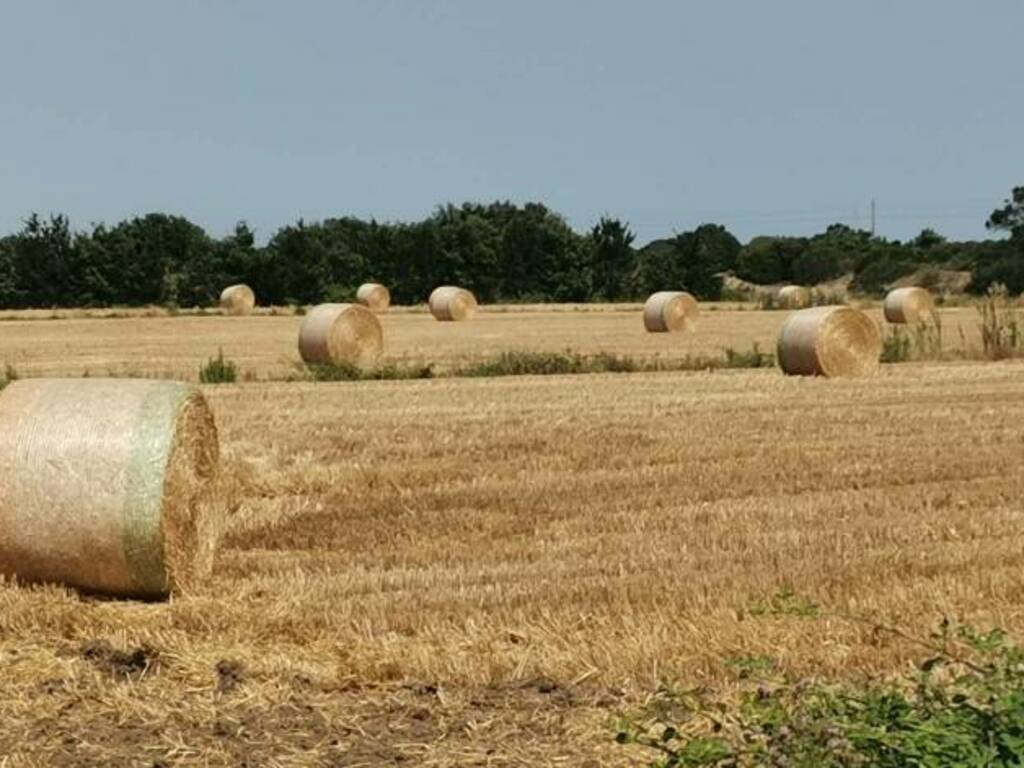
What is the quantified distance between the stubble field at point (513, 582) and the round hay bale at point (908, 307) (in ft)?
72.0

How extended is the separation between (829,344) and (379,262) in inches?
1731

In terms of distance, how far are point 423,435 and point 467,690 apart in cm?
797

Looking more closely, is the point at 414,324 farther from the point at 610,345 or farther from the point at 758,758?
the point at 758,758

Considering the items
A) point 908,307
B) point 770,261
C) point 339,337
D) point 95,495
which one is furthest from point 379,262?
point 95,495

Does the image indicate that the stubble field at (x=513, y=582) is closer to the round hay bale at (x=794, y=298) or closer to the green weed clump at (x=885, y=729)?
the green weed clump at (x=885, y=729)

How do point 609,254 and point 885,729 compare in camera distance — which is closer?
point 885,729

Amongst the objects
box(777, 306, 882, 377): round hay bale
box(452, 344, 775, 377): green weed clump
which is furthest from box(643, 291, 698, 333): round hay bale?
box(777, 306, 882, 377): round hay bale

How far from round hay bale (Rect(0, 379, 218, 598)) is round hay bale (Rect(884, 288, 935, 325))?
30.9 meters

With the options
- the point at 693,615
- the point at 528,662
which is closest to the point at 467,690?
the point at 528,662

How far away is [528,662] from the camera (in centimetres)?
626

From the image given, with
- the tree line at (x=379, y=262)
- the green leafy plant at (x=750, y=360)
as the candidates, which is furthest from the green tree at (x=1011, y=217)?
the green leafy plant at (x=750, y=360)

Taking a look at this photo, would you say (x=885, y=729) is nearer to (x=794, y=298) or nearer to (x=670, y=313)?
(x=670, y=313)

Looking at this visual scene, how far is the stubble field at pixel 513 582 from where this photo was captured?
5.68m

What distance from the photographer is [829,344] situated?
68.8 feet
